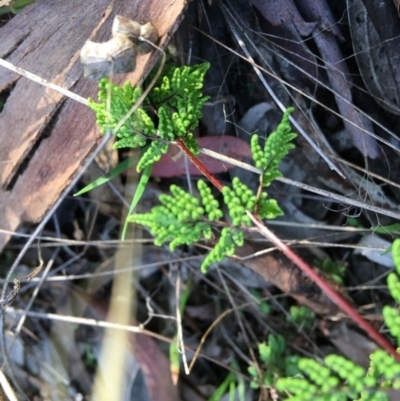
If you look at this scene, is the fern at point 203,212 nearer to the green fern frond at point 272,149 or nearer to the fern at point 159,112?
the green fern frond at point 272,149

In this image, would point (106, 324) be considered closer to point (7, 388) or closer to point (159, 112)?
point (7, 388)

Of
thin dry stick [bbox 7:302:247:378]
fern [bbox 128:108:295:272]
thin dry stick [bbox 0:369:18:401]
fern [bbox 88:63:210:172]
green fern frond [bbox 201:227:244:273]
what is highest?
fern [bbox 88:63:210:172]

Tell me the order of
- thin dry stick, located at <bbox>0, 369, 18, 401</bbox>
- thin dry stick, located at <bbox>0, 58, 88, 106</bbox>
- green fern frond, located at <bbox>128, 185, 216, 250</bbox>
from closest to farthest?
green fern frond, located at <bbox>128, 185, 216, 250</bbox> → thin dry stick, located at <bbox>0, 58, 88, 106</bbox> → thin dry stick, located at <bbox>0, 369, 18, 401</bbox>

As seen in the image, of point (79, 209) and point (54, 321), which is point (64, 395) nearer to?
point (54, 321)

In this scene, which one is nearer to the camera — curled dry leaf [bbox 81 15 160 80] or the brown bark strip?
curled dry leaf [bbox 81 15 160 80]

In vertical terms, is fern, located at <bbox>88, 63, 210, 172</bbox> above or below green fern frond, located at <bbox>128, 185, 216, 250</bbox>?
above

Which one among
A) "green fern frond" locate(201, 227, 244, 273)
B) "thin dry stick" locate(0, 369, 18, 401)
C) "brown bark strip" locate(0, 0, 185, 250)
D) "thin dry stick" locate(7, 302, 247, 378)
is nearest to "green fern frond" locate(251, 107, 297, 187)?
"green fern frond" locate(201, 227, 244, 273)

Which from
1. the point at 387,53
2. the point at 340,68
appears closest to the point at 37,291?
the point at 340,68

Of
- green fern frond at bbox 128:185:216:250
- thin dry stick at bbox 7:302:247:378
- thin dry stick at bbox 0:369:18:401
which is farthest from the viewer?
thin dry stick at bbox 7:302:247:378

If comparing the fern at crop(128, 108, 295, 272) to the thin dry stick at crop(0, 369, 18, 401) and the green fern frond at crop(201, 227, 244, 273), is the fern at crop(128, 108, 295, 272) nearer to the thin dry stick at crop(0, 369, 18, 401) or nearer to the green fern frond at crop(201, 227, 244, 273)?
the green fern frond at crop(201, 227, 244, 273)

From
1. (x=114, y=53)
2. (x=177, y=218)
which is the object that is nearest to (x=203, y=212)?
(x=177, y=218)
